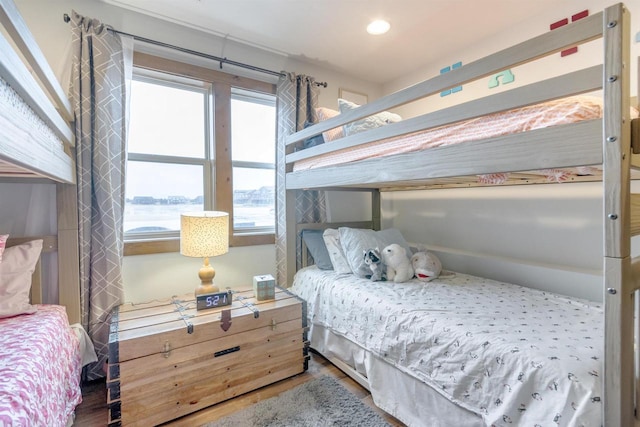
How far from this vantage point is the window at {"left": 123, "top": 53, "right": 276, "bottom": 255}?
6.79 ft

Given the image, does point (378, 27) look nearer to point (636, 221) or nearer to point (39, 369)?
point (636, 221)

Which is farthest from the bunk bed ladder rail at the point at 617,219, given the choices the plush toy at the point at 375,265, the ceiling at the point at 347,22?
the ceiling at the point at 347,22

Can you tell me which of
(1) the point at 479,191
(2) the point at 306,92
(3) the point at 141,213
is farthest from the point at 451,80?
(3) the point at 141,213

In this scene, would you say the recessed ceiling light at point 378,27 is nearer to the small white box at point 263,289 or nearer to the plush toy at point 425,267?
the plush toy at point 425,267

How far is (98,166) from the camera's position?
1.77 metres

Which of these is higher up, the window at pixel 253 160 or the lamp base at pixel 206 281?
the window at pixel 253 160

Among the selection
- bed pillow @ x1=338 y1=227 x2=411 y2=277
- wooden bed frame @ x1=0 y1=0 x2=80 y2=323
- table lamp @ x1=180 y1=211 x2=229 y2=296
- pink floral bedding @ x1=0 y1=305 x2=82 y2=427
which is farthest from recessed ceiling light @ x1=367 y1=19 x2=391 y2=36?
pink floral bedding @ x1=0 y1=305 x2=82 y2=427

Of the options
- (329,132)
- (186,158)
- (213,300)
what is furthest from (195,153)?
(213,300)

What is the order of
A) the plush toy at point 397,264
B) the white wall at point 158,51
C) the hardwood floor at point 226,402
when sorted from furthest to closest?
the plush toy at point 397,264, the white wall at point 158,51, the hardwood floor at point 226,402

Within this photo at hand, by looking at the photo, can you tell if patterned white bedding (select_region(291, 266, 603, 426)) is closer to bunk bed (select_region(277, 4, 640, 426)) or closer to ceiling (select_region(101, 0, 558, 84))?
bunk bed (select_region(277, 4, 640, 426))

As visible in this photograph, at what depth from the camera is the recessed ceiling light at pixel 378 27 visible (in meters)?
2.10

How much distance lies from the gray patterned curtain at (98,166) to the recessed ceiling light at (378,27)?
1645 mm

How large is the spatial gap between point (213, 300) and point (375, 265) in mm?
1042

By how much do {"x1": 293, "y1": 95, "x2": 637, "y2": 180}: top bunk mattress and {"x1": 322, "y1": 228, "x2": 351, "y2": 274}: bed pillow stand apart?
763mm
